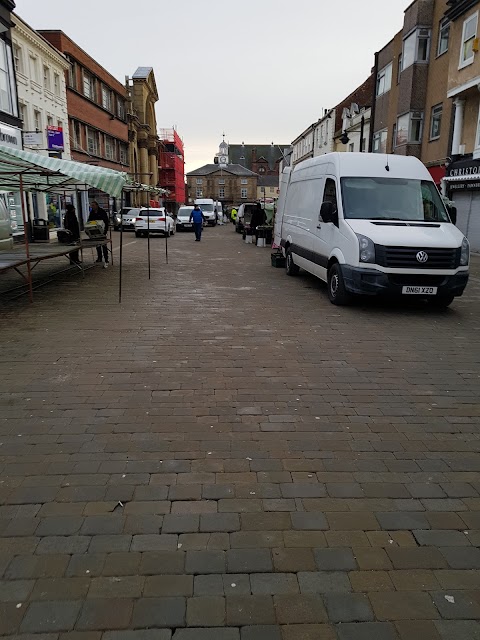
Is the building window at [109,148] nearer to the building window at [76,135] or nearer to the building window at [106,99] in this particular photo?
the building window at [106,99]

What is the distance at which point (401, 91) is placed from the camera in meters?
25.5

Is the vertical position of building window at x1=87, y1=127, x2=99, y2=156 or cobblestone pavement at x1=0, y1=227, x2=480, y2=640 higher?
building window at x1=87, y1=127, x2=99, y2=156

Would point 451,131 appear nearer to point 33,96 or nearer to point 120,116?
point 33,96

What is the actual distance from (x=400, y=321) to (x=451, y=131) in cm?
1704

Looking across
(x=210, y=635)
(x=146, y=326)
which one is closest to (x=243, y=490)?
(x=210, y=635)

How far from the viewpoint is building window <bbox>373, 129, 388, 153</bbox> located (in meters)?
28.3

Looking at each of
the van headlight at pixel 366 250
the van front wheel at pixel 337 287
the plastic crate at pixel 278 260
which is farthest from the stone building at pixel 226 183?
the van headlight at pixel 366 250

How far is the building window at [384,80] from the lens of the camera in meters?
28.0

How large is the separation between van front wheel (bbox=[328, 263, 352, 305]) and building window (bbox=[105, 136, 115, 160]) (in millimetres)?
36939

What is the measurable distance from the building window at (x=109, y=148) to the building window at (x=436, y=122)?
1079 inches

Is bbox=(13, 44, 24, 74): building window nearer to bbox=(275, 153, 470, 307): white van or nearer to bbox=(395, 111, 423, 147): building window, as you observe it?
bbox=(395, 111, 423, 147): building window

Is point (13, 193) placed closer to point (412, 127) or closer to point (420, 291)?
point (412, 127)

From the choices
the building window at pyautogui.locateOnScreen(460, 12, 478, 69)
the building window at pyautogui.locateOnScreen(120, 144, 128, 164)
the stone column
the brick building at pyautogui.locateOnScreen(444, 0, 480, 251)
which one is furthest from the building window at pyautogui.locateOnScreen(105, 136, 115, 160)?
the building window at pyautogui.locateOnScreen(460, 12, 478, 69)

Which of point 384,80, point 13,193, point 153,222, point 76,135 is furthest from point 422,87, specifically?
point 76,135
